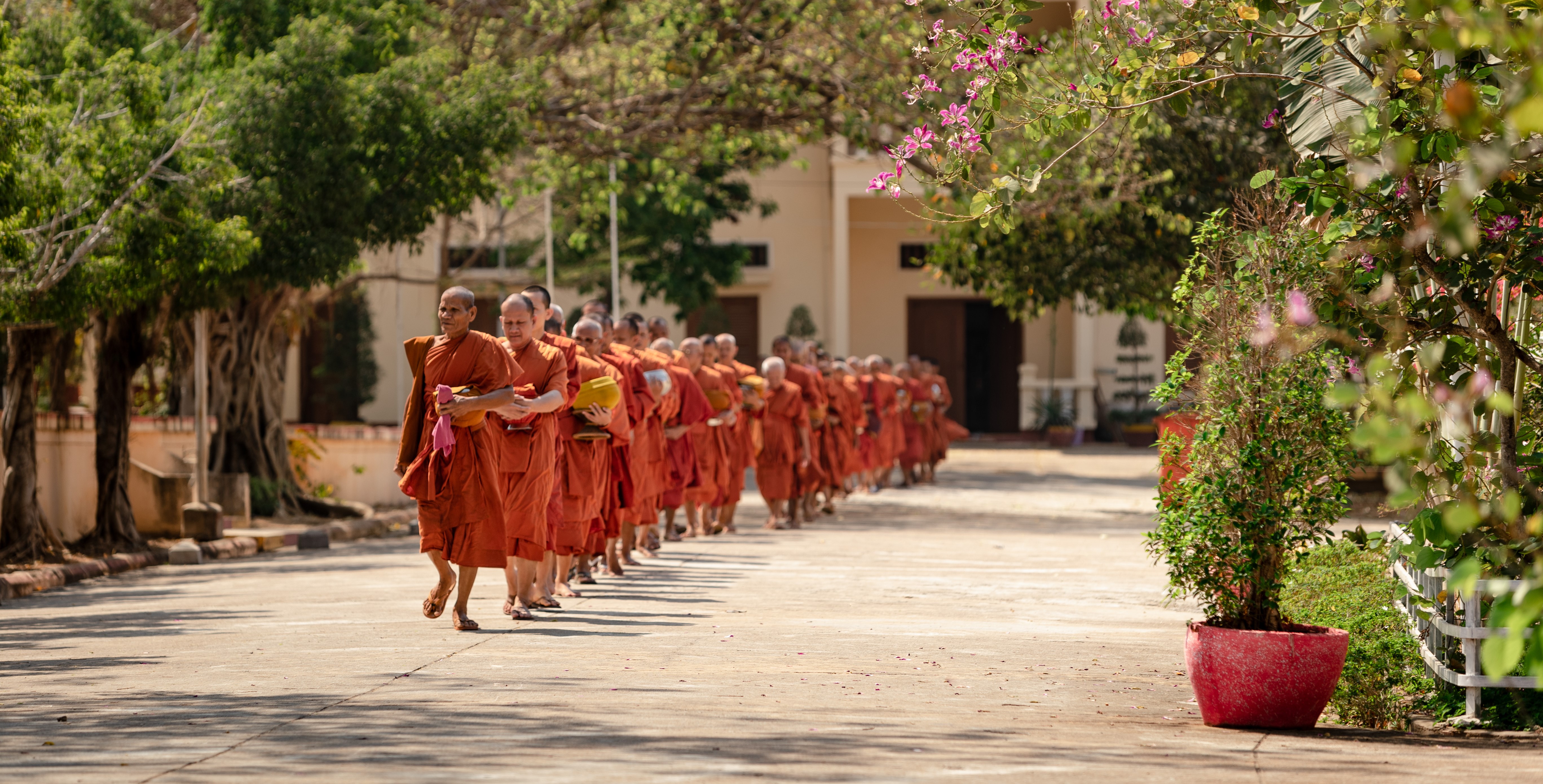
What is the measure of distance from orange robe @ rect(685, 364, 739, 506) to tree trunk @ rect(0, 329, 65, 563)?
18.3 ft

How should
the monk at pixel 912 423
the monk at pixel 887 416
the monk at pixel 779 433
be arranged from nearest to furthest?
the monk at pixel 779 433, the monk at pixel 887 416, the monk at pixel 912 423

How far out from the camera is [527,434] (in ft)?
32.2

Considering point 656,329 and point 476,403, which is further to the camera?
point 656,329

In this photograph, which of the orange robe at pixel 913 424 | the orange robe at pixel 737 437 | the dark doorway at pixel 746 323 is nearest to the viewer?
the orange robe at pixel 737 437

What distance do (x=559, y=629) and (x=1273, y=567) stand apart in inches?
162

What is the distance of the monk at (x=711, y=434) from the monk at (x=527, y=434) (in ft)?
18.4

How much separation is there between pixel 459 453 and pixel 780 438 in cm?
917

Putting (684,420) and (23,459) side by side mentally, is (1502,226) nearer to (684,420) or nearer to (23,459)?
(684,420)

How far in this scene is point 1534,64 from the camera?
2918 mm

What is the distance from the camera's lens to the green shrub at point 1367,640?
7.27 metres

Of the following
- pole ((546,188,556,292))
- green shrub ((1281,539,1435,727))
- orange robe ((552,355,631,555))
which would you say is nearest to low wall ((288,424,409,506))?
pole ((546,188,556,292))

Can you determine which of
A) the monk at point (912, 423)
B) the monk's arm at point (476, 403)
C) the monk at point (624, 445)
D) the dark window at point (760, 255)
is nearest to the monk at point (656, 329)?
the monk at point (624, 445)

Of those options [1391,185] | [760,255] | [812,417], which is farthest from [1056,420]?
[1391,185]

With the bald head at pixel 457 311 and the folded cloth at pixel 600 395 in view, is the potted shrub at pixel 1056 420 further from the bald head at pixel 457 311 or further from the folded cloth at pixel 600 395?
the bald head at pixel 457 311
